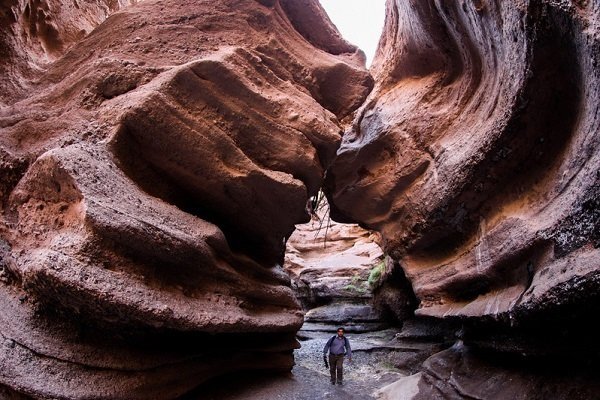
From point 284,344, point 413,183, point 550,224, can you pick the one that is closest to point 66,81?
point 284,344

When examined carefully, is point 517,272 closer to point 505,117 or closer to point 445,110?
point 505,117

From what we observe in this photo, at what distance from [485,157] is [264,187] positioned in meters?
3.49

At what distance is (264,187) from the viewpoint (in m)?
5.51

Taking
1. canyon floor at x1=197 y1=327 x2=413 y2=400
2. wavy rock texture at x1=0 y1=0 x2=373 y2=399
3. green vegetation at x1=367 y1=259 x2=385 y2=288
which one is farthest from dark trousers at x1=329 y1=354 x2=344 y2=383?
green vegetation at x1=367 y1=259 x2=385 y2=288

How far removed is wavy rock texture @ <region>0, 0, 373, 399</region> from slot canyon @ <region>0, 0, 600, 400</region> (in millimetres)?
30

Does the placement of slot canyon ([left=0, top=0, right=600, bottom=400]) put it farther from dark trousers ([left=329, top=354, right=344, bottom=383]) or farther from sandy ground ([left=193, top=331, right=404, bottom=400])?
dark trousers ([left=329, top=354, right=344, bottom=383])

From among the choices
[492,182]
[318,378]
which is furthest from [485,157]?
[318,378]

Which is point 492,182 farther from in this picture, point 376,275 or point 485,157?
point 376,275

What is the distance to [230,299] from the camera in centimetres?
501

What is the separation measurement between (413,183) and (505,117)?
2.55m

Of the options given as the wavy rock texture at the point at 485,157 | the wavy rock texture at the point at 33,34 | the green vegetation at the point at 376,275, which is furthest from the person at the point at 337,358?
the wavy rock texture at the point at 33,34

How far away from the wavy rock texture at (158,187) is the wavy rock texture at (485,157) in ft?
5.32

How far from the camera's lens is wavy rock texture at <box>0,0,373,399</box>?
138 inches

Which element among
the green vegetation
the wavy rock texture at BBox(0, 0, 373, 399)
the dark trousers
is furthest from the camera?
the green vegetation
